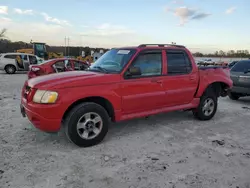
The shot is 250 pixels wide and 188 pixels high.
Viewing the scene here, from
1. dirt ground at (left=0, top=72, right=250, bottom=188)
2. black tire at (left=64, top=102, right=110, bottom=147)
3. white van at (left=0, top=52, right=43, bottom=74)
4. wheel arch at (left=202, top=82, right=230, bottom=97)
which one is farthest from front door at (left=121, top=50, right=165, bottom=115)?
white van at (left=0, top=52, right=43, bottom=74)

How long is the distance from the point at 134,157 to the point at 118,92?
123cm

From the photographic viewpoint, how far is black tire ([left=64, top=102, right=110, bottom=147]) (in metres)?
3.90

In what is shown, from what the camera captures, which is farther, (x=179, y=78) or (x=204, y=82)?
(x=204, y=82)

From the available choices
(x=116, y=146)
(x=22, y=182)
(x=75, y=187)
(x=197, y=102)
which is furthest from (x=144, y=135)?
(x=22, y=182)

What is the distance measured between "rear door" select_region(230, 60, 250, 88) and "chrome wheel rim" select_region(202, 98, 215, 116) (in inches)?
109

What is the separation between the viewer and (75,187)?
9.52ft

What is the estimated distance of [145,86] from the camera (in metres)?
4.64

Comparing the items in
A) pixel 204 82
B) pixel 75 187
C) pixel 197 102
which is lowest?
pixel 75 187

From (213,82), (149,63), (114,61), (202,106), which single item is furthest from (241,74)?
(114,61)

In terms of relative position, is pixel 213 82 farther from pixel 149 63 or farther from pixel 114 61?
pixel 114 61

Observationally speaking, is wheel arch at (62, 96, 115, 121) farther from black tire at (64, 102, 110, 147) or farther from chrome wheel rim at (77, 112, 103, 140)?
chrome wheel rim at (77, 112, 103, 140)

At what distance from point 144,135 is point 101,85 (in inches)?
56.0

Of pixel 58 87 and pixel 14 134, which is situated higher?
pixel 58 87

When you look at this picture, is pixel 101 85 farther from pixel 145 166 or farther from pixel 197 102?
pixel 197 102
